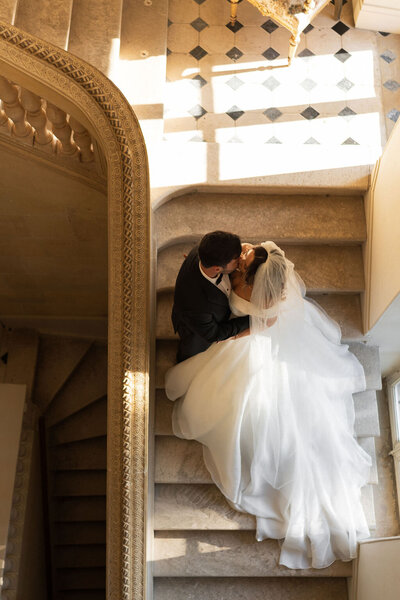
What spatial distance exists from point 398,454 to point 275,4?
4212 millimetres

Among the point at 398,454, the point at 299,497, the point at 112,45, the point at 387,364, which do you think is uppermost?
the point at 112,45

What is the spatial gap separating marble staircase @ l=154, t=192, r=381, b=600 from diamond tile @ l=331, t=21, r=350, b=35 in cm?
191

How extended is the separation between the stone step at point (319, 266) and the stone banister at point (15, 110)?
1.47 meters

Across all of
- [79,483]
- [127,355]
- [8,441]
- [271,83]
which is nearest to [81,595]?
[79,483]

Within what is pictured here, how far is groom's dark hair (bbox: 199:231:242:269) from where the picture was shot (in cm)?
391

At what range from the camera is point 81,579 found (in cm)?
847

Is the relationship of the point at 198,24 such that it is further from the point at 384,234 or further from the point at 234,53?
the point at 384,234

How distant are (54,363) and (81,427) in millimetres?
904

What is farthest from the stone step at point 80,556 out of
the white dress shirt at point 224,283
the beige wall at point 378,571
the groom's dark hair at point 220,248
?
the groom's dark hair at point 220,248

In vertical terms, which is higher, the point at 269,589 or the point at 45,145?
the point at 45,145

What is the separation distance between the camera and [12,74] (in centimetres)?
452

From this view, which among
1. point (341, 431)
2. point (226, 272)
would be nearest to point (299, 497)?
point (341, 431)

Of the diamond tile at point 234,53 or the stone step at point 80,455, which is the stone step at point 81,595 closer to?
the stone step at point 80,455

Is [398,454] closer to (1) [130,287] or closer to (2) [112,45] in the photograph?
(1) [130,287]
